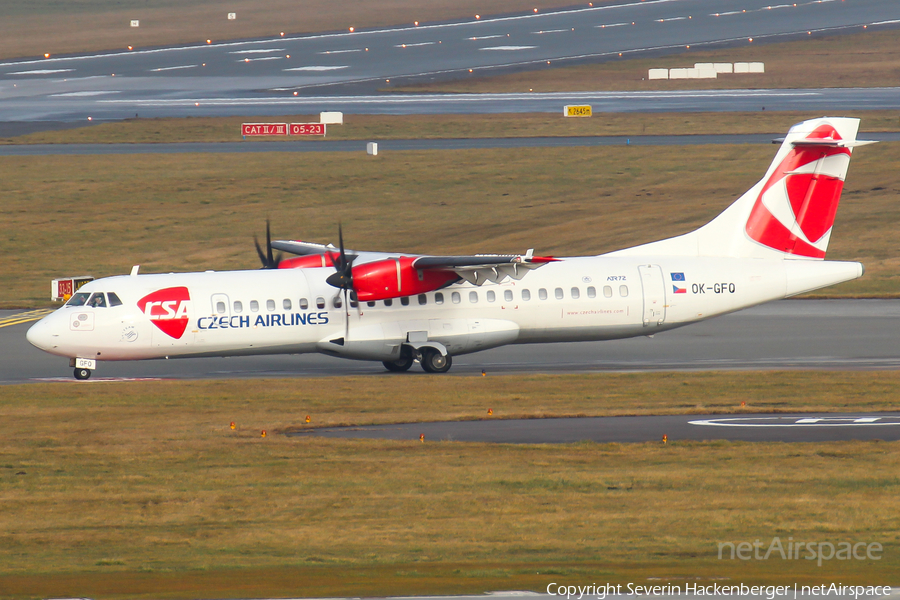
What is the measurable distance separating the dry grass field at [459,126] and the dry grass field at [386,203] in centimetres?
535

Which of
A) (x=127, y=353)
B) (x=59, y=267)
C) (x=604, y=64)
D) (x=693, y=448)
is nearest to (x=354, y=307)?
(x=127, y=353)

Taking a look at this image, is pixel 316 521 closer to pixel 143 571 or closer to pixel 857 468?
pixel 143 571

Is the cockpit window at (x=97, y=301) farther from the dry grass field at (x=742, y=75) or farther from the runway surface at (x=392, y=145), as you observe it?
the dry grass field at (x=742, y=75)

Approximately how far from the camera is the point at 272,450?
822 inches

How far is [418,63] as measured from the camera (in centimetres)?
10031

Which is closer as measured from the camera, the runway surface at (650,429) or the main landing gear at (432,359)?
the runway surface at (650,429)

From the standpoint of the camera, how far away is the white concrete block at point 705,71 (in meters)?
92.8

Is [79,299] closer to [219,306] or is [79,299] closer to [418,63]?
[219,306]

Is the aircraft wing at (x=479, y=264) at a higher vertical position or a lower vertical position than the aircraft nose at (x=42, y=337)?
higher

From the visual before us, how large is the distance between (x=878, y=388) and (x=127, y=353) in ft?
61.2

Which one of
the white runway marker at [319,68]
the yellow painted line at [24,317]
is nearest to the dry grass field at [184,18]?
the white runway marker at [319,68]

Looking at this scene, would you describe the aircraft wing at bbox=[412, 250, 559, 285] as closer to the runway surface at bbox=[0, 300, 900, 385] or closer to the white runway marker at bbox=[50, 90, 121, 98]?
the runway surface at bbox=[0, 300, 900, 385]

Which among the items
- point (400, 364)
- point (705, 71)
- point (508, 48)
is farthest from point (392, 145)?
point (508, 48)

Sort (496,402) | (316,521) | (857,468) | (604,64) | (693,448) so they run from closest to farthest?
(316,521) < (857,468) < (693,448) < (496,402) < (604,64)
